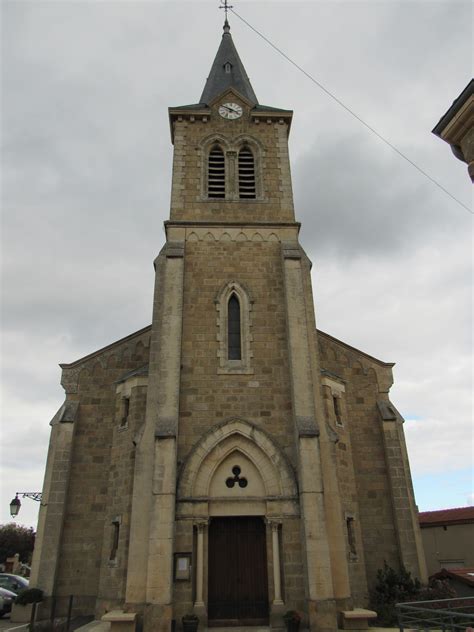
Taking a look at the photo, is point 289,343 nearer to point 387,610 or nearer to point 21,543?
point 387,610

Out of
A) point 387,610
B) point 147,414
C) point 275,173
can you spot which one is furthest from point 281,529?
point 275,173

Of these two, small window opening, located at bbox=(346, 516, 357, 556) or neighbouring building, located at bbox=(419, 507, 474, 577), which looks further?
neighbouring building, located at bbox=(419, 507, 474, 577)

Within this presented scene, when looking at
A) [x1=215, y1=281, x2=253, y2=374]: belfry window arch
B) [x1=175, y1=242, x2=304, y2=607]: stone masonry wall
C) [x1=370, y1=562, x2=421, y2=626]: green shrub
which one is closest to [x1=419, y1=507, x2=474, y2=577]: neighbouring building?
[x1=370, y1=562, x2=421, y2=626]: green shrub

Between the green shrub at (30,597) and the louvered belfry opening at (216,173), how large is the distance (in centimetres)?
1398

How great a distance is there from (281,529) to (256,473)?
1.57 metres

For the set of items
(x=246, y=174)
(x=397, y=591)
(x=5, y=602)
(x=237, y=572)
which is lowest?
(x=5, y=602)

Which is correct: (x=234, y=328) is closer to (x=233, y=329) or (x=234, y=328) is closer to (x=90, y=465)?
(x=233, y=329)

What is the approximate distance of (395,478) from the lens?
1686 centimetres

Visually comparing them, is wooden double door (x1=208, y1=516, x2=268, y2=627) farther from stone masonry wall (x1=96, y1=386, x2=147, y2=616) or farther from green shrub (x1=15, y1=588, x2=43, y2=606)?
green shrub (x1=15, y1=588, x2=43, y2=606)

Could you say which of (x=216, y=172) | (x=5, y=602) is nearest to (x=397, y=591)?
(x=5, y=602)

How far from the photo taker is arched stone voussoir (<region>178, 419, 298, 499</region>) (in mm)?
13328

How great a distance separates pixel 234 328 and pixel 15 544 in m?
46.6

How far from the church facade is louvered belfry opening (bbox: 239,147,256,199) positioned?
2.3 inches

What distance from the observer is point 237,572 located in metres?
12.9
